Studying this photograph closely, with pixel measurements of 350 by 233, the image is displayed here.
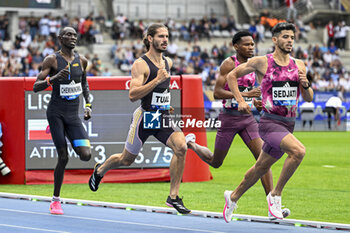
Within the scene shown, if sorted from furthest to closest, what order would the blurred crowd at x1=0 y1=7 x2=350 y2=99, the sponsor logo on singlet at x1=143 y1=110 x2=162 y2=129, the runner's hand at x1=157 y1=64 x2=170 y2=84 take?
the blurred crowd at x1=0 y1=7 x2=350 y2=99
the sponsor logo on singlet at x1=143 y1=110 x2=162 y2=129
the runner's hand at x1=157 y1=64 x2=170 y2=84

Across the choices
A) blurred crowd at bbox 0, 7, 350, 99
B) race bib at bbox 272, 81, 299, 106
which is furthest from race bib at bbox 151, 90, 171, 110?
blurred crowd at bbox 0, 7, 350, 99

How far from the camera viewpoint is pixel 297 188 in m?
12.8

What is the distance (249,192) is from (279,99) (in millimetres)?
4259

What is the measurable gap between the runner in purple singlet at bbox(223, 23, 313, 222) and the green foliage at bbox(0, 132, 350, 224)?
1486 mm

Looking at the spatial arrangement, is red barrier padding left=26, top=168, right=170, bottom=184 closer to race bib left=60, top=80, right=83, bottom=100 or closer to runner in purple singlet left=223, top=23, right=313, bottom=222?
race bib left=60, top=80, right=83, bottom=100

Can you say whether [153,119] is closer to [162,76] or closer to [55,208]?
[162,76]

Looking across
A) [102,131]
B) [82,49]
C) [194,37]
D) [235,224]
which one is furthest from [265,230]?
[194,37]

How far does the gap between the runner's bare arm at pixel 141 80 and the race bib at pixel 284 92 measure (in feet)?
4.07

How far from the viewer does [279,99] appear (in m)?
8.12

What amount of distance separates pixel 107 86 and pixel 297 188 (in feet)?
12.2

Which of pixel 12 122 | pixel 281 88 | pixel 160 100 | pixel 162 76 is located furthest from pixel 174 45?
pixel 281 88

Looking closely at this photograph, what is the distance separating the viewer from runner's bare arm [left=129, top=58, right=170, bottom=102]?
8.50 metres

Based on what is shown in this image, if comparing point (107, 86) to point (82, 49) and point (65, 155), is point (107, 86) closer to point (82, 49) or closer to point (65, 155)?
point (65, 155)

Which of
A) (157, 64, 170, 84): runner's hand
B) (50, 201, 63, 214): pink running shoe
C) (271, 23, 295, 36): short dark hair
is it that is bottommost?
(50, 201, 63, 214): pink running shoe
